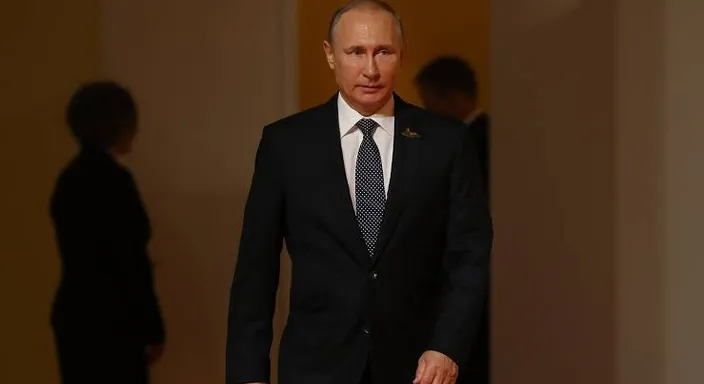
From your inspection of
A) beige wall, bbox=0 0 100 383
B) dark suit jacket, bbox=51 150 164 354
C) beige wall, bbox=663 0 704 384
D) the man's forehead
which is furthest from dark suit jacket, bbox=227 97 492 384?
beige wall, bbox=0 0 100 383

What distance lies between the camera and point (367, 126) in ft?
4.99

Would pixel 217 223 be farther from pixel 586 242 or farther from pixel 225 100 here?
pixel 586 242

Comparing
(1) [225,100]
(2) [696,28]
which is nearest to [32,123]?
(1) [225,100]

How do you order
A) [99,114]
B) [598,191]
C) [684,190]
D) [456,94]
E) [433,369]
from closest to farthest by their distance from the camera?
[433,369]
[684,190]
[598,191]
[99,114]
[456,94]

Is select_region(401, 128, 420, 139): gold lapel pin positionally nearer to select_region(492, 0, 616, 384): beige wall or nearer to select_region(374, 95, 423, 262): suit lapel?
select_region(374, 95, 423, 262): suit lapel

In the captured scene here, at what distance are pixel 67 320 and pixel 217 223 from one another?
→ 0.40 meters

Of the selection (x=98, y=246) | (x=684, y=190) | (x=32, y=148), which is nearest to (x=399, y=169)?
(x=684, y=190)

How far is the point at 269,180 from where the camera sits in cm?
151

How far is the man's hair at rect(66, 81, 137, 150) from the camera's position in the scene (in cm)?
221

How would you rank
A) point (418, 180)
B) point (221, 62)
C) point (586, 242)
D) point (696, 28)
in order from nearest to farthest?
1. point (418, 180)
2. point (696, 28)
3. point (586, 242)
4. point (221, 62)

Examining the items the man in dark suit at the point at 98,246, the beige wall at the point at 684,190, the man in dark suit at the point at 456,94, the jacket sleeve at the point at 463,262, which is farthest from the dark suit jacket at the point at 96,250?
the beige wall at the point at 684,190

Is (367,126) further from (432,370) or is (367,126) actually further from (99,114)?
(99,114)

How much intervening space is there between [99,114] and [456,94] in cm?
80

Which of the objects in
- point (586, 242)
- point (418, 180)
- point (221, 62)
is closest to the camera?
point (418, 180)
